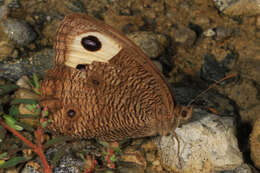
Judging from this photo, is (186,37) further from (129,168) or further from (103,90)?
(129,168)

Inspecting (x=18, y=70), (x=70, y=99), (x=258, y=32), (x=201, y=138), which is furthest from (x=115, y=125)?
(x=258, y=32)

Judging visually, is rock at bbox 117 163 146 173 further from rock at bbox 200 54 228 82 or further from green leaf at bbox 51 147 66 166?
rock at bbox 200 54 228 82

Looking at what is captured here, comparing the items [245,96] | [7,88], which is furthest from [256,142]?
[7,88]

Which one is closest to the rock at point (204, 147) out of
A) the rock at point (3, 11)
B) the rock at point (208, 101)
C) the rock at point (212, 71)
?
the rock at point (208, 101)

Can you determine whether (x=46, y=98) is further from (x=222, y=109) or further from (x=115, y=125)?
(x=222, y=109)

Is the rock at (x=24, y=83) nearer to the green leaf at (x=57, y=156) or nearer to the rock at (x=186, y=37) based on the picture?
the green leaf at (x=57, y=156)

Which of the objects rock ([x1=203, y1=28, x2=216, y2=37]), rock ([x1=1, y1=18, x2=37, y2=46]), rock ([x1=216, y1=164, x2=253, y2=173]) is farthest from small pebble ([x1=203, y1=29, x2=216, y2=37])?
rock ([x1=1, y1=18, x2=37, y2=46])

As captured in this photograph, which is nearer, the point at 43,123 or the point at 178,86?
the point at 43,123
